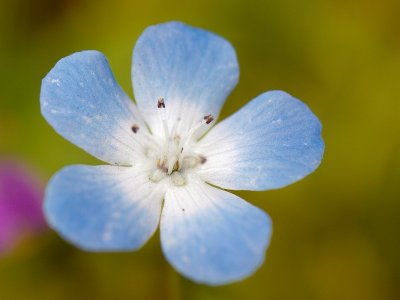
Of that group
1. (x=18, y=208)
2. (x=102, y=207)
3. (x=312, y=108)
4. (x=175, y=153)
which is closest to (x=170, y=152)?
(x=175, y=153)

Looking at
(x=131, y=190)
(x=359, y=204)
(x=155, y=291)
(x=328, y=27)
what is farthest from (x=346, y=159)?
(x=131, y=190)

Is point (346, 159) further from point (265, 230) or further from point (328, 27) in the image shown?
point (265, 230)

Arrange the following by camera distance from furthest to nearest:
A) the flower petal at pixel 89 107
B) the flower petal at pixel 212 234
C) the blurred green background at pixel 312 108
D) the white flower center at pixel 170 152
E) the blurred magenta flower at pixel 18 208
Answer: the blurred green background at pixel 312 108, the blurred magenta flower at pixel 18 208, the white flower center at pixel 170 152, the flower petal at pixel 89 107, the flower petal at pixel 212 234

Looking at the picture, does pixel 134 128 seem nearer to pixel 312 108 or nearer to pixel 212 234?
pixel 212 234

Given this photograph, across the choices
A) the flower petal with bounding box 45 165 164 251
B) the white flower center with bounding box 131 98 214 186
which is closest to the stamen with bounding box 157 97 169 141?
the white flower center with bounding box 131 98 214 186

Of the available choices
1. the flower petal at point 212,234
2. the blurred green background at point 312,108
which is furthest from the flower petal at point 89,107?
the blurred green background at point 312,108

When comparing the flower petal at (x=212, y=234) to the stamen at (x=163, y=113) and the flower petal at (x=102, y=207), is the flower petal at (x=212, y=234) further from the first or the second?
the stamen at (x=163, y=113)
